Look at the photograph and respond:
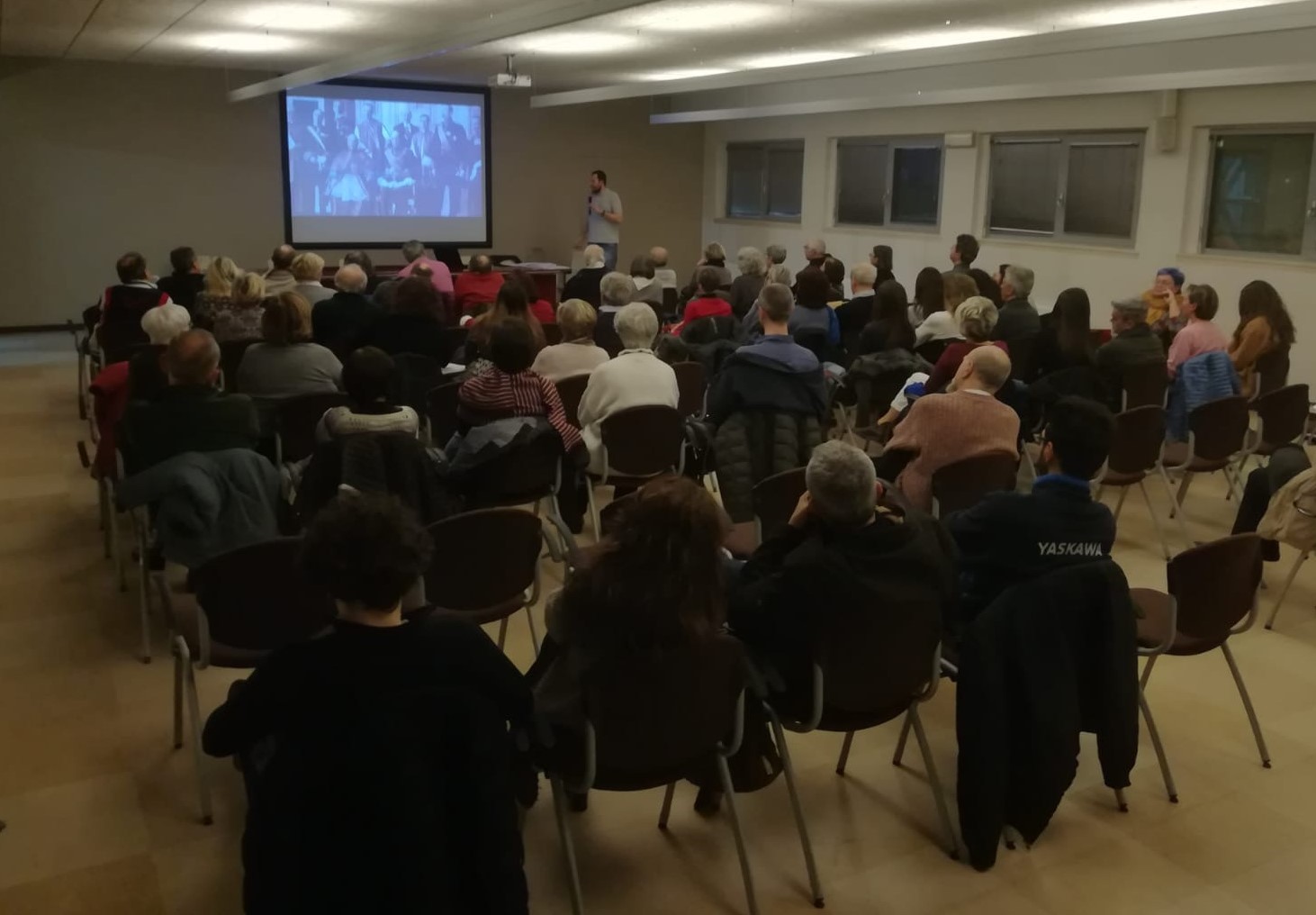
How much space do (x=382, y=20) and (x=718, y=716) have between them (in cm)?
704

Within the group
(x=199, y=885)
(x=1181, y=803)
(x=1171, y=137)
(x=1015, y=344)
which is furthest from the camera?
(x=1171, y=137)

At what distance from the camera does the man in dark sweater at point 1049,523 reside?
2.81 metres

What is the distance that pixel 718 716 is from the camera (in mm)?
2459

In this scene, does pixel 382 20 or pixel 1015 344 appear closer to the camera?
pixel 1015 344

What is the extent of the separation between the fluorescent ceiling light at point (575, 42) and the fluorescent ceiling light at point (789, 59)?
1.30m

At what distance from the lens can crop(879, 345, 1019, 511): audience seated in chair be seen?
4004mm

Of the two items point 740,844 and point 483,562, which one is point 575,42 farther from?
point 740,844

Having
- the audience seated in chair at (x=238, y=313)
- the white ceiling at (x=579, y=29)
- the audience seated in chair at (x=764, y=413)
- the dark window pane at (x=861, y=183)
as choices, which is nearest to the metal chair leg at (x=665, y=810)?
the audience seated in chair at (x=764, y=413)

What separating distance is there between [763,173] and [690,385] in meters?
8.90

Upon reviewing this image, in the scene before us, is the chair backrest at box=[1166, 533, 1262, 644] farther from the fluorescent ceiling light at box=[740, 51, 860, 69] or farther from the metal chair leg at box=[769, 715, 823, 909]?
the fluorescent ceiling light at box=[740, 51, 860, 69]

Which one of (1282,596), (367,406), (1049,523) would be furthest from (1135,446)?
(367,406)

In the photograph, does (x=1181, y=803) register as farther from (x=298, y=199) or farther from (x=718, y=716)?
(x=298, y=199)

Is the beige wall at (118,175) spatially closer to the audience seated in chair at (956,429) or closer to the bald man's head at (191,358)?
the bald man's head at (191,358)

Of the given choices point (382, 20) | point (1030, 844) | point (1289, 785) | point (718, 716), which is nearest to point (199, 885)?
point (718, 716)
